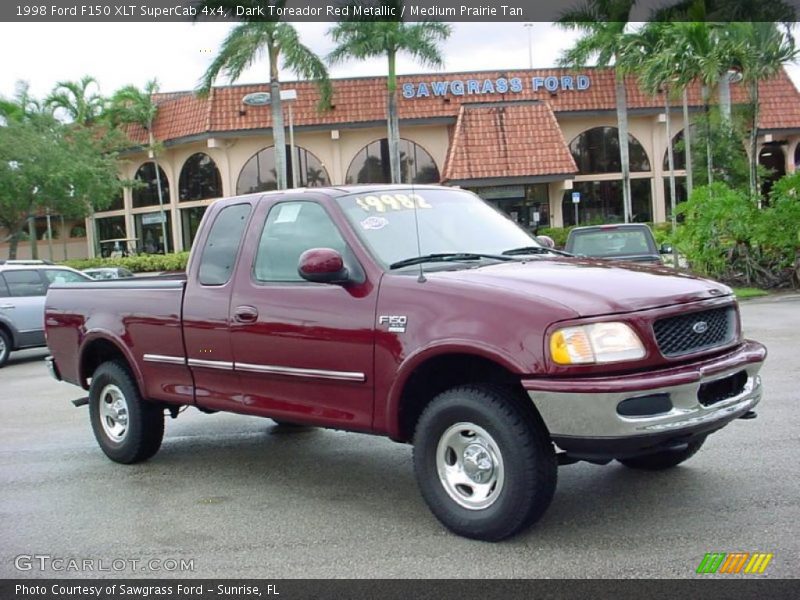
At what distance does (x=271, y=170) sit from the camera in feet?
121

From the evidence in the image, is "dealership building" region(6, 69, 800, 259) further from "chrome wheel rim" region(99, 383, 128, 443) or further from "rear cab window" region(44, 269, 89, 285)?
"chrome wheel rim" region(99, 383, 128, 443)

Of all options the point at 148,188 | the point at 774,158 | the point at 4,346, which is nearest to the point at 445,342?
the point at 4,346

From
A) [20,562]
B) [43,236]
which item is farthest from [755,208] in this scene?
[43,236]

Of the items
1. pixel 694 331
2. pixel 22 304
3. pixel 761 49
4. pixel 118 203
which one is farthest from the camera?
pixel 118 203

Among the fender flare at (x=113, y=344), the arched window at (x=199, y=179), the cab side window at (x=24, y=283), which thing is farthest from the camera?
the arched window at (x=199, y=179)

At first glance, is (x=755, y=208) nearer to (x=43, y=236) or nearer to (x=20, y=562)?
(x=20, y=562)

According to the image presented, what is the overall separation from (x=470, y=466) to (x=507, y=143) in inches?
1193

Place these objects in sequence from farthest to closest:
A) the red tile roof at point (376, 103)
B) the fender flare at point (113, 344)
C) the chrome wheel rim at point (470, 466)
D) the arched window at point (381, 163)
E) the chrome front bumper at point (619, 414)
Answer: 1. the arched window at point (381, 163)
2. the red tile roof at point (376, 103)
3. the fender flare at point (113, 344)
4. the chrome wheel rim at point (470, 466)
5. the chrome front bumper at point (619, 414)

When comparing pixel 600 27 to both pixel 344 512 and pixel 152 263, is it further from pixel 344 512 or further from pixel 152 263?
pixel 344 512

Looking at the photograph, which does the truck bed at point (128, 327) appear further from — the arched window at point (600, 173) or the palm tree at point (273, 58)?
the arched window at point (600, 173)

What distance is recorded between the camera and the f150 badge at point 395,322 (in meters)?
4.91

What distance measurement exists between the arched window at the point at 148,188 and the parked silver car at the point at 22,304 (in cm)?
2504

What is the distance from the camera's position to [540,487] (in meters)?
4.46

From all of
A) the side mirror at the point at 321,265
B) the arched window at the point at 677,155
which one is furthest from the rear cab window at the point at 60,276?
the arched window at the point at 677,155
